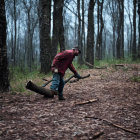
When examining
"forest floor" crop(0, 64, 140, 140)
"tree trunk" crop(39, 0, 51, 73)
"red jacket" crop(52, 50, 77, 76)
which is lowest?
"forest floor" crop(0, 64, 140, 140)

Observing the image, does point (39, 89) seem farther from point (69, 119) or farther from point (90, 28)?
point (90, 28)

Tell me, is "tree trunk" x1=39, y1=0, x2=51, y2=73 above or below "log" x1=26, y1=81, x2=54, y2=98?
above

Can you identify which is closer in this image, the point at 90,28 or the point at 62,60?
the point at 62,60

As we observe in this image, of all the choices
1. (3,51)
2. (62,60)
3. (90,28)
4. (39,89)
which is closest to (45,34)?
(90,28)

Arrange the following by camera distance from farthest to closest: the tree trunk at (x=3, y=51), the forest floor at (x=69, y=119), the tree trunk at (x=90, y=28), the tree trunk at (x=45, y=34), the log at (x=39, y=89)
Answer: the tree trunk at (x=90, y=28) < the tree trunk at (x=45, y=34) < the tree trunk at (x=3, y=51) < the log at (x=39, y=89) < the forest floor at (x=69, y=119)

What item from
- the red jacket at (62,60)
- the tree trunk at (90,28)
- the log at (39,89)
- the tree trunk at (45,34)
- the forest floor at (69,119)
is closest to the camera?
the forest floor at (69,119)

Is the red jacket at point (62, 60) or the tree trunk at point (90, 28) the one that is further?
the tree trunk at point (90, 28)

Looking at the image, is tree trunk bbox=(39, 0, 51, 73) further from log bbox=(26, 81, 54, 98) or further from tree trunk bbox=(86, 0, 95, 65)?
log bbox=(26, 81, 54, 98)

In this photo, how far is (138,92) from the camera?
6.94 meters

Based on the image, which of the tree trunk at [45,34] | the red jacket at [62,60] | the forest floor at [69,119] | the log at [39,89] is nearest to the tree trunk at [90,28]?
the tree trunk at [45,34]

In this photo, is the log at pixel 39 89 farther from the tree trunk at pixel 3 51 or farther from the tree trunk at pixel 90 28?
the tree trunk at pixel 90 28

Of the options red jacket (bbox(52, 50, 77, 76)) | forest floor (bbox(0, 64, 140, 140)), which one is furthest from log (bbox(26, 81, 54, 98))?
red jacket (bbox(52, 50, 77, 76))

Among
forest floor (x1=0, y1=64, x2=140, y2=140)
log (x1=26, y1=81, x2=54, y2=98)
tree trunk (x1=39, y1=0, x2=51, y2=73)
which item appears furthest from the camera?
tree trunk (x1=39, y1=0, x2=51, y2=73)

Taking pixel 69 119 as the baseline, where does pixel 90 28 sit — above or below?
above
